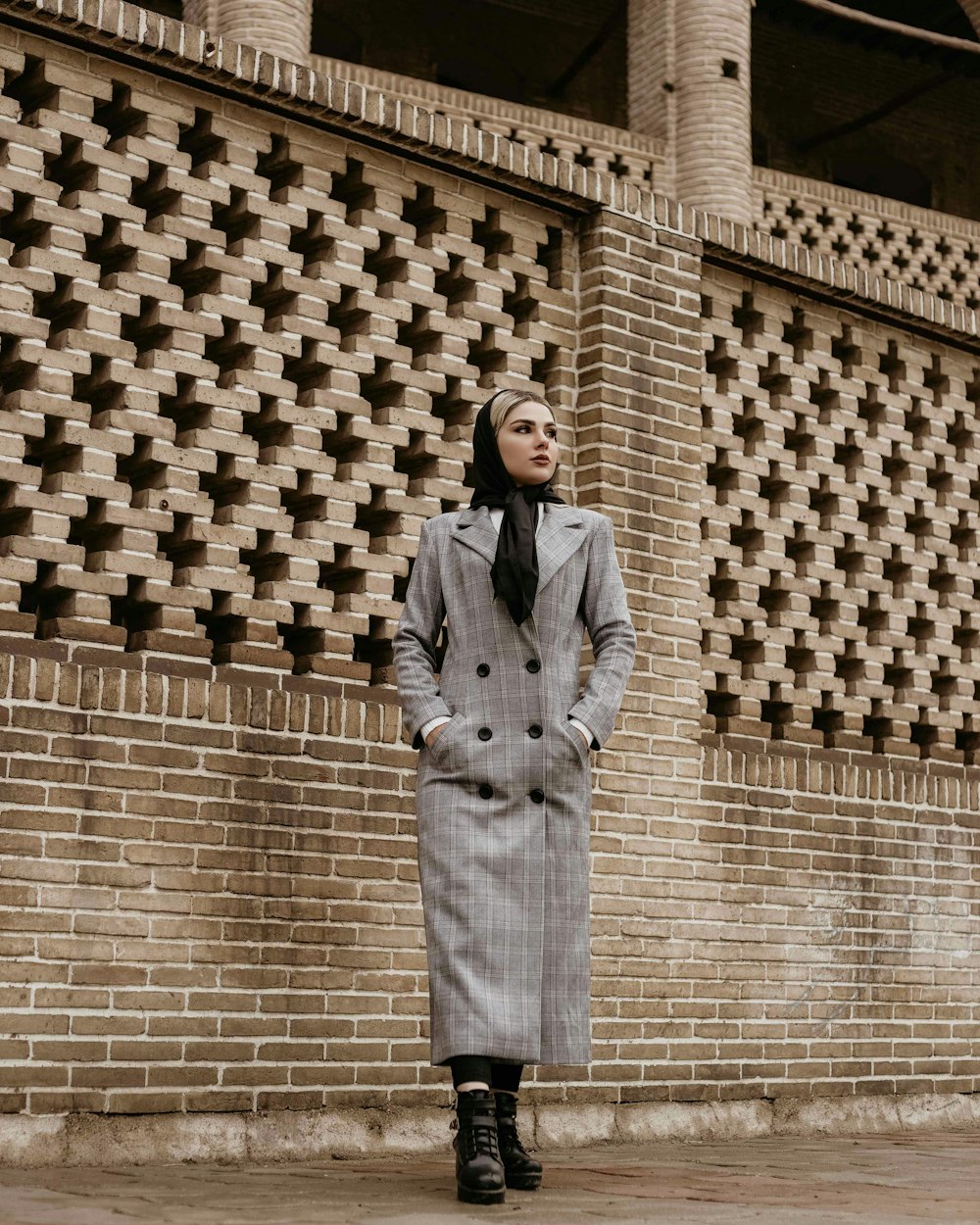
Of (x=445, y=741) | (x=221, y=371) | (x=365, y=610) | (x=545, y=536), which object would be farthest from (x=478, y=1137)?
(x=221, y=371)

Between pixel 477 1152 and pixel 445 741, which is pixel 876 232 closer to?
pixel 445 741

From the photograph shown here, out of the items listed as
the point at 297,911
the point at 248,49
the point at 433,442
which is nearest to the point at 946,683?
the point at 433,442

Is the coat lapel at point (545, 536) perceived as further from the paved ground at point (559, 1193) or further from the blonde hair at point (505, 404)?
the paved ground at point (559, 1193)

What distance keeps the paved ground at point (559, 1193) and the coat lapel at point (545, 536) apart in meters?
1.45

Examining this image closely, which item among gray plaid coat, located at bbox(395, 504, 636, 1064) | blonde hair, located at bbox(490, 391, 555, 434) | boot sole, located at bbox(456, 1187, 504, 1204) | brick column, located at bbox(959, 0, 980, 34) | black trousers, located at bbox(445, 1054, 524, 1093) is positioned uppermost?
brick column, located at bbox(959, 0, 980, 34)

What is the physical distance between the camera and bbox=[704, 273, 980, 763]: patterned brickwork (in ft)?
21.7

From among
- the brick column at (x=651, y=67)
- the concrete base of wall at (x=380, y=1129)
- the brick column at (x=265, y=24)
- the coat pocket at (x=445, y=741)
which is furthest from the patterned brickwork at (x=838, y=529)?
the brick column at (x=651, y=67)

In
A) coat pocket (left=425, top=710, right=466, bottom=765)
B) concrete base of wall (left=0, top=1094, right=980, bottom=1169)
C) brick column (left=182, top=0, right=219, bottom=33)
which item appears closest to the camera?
coat pocket (left=425, top=710, right=466, bottom=765)

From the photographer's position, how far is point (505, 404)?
438cm

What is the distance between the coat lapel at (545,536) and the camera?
4.32 meters

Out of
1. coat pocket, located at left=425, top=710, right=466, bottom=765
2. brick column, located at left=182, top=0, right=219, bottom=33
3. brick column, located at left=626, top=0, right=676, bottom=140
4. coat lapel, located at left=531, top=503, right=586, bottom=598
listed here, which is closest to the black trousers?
coat pocket, located at left=425, top=710, right=466, bottom=765

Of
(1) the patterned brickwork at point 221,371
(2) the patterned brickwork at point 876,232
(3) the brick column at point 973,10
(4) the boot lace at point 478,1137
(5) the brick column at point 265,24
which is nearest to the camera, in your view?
(4) the boot lace at point 478,1137

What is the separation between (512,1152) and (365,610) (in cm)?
193

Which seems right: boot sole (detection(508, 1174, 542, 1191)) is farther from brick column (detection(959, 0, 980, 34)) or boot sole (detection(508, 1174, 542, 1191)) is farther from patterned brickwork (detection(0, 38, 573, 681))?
brick column (detection(959, 0, 980, 34))
